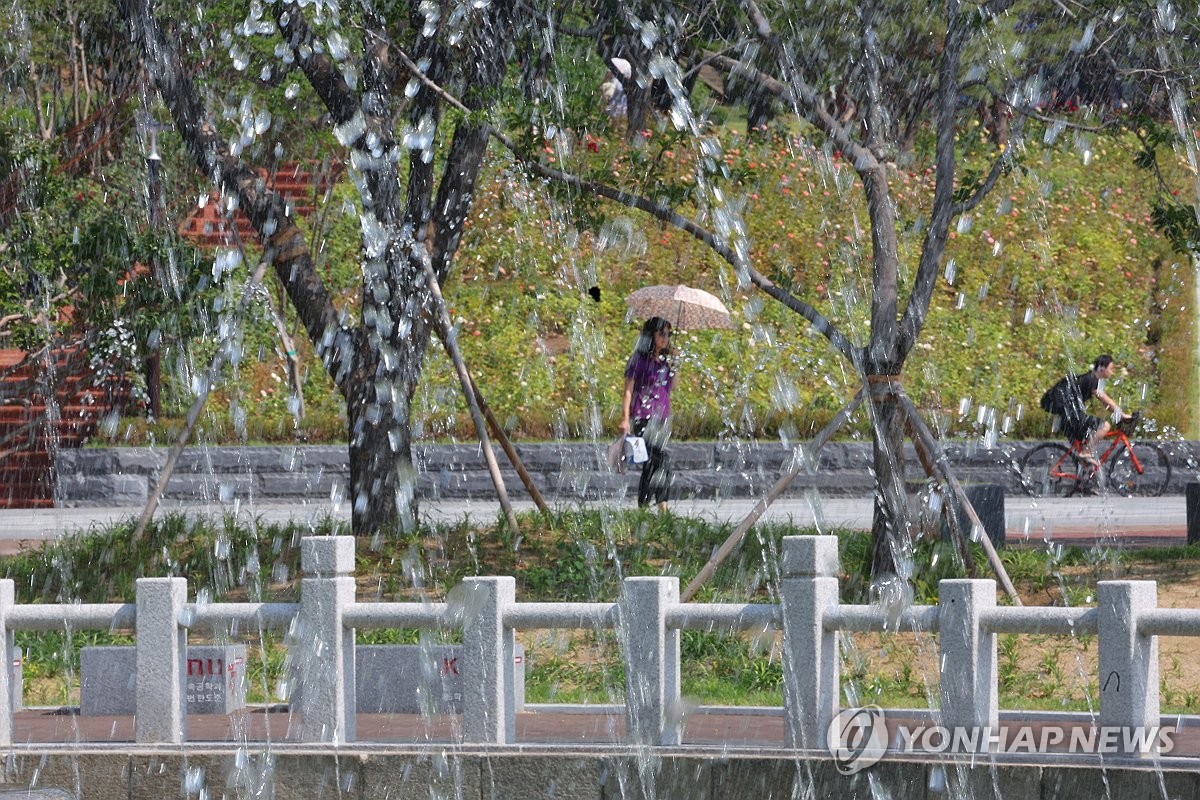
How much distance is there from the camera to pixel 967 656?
322 inches

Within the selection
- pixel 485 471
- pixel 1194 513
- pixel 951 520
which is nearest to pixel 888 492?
pixel 951 520

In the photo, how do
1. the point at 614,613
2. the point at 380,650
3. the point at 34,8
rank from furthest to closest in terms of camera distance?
the point at 34,8, the point at 380,650, the point at 614,613

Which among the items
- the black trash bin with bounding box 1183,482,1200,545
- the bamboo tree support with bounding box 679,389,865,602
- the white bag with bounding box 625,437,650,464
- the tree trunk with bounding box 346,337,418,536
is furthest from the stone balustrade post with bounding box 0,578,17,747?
the black trash bin with bounding box 1183,482,1200,545

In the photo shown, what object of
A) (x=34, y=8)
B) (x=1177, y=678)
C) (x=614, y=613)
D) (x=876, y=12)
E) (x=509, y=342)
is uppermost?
(x=34, y=8)

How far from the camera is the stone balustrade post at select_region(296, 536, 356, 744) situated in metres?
8.98

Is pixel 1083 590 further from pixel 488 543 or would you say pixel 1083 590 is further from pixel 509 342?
pixel 509 342

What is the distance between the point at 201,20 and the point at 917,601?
27.8 ft

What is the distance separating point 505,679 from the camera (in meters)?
8.86

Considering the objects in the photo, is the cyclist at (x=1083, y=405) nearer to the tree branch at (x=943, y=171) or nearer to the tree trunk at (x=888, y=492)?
the tree branch at (x=943, y=171)

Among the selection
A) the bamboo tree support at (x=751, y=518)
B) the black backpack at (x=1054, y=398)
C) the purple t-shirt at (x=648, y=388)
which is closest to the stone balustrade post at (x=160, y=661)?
the bamboo tree support at (x=751, y=518)

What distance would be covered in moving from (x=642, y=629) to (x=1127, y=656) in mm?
2248

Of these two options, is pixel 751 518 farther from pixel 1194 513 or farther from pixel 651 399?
pixel 1194 513

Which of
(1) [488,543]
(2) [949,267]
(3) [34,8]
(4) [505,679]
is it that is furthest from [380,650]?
(2) [949,267]

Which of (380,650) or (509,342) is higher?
(509,342)
